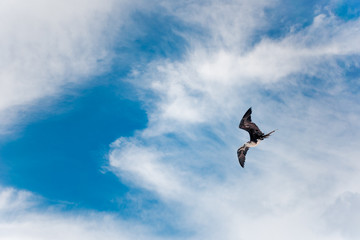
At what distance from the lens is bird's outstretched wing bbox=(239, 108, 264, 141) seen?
57.1 meters

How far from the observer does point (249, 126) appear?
57562 millimetres

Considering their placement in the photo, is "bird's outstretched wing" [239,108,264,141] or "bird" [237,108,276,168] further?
"bird's outstretched wing" [239,108,264,141]

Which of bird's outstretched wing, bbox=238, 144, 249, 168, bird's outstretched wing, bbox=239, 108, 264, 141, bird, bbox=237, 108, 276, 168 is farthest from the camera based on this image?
bird's outstretched wing, bbox=238, 144, 249, 168

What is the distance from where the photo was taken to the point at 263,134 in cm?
5662

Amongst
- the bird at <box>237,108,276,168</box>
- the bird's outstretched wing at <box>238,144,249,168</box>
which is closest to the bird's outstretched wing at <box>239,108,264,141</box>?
the bird at <box>237,108,276,168</box>

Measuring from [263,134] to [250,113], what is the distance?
4.46 m

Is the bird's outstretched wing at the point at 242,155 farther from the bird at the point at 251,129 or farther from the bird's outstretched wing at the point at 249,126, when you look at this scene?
the bird's outstretched wing at the point at 249,126

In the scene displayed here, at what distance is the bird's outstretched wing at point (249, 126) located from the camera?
57.1 m

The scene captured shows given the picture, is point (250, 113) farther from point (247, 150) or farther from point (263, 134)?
point (247, 150)

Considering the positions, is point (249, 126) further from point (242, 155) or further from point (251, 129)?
point (242, 155)

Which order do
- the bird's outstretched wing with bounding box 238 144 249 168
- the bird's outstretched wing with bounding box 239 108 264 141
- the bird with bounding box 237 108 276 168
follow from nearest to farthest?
the bird with bounding box 237 108 276 168, the bird's outstretched wing with bounding box 239 108 264 141, the bird's outstretched wing with bounding box 238 144 249 168

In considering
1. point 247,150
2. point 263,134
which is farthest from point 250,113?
point 247,150

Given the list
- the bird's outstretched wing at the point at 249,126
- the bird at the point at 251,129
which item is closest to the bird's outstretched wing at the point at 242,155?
the bird at the point at 251,129

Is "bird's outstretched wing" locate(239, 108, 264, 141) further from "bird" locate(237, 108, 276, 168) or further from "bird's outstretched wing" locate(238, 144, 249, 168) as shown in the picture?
"bird's outstretched wing" locate(238, 144, 249, 168)
